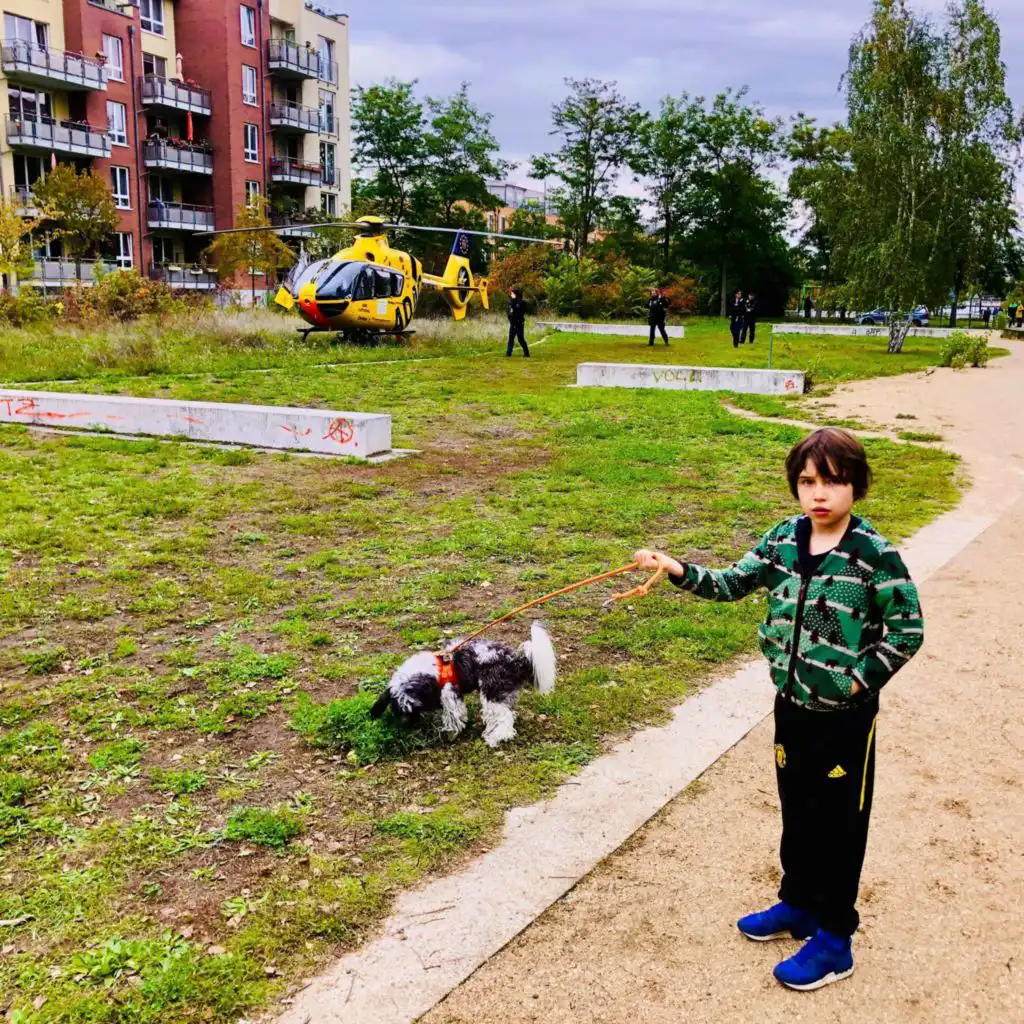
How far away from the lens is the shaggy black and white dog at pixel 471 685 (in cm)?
428

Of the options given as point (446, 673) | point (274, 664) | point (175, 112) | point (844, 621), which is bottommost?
point (274, 664)

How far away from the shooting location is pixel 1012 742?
4.41 meters

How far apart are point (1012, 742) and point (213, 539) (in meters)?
6.00

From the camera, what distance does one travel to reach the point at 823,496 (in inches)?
107

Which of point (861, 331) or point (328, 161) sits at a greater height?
point (328, 161)

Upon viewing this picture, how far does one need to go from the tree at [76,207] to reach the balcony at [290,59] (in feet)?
52.2

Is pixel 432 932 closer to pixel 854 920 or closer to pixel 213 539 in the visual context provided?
pixel 854 920

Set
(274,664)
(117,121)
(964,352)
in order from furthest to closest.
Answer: (117,121), (964,352), (274,664)

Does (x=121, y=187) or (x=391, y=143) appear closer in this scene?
(x=121, y=187)

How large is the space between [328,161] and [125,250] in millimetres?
15033

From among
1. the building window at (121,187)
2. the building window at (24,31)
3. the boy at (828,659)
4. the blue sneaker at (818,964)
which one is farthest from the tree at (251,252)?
the blue sneaker at (818,964)

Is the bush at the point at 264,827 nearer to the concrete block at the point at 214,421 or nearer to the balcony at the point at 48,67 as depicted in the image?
the concrete block at the point at 214,421

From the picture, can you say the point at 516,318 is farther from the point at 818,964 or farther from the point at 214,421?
the point at 818,964

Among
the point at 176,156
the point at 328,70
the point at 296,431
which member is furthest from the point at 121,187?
the point at 296,431
